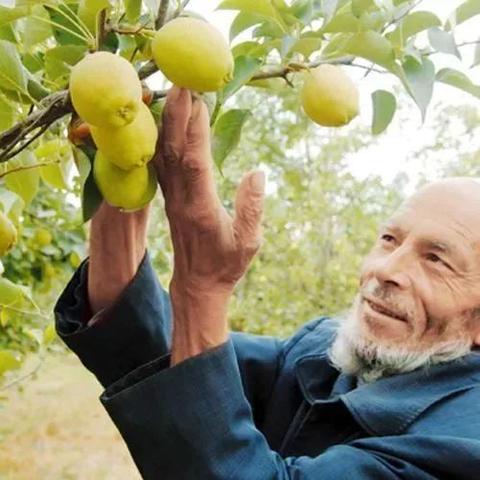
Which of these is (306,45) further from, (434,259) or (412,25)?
(434,259)

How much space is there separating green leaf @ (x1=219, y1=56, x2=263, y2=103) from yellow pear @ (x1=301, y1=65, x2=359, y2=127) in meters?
0.06

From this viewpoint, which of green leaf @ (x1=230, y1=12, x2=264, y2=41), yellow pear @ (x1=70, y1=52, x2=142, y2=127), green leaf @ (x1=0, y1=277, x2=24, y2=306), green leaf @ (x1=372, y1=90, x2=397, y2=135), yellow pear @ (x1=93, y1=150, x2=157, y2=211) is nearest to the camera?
yellow pear @ (x1=70, y1=52, x2=142, y2=127)

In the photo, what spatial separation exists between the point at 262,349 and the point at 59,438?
4.29 metres

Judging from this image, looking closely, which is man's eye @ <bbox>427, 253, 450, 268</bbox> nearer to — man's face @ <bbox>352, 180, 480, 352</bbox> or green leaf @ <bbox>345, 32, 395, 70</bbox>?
man's face @ <bbox>352, 180, 480, 352</bbox>

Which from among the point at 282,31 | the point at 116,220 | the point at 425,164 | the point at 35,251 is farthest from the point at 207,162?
the point at 425,164

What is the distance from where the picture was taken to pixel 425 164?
7.24m

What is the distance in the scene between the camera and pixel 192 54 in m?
0.73

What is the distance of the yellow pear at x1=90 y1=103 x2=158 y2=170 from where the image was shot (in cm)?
76

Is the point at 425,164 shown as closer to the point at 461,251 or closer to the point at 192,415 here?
the point at 461,251

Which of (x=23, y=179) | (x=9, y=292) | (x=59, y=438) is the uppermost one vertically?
(x=23, y=179)

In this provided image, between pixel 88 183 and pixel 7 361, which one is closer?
pixel 88 183

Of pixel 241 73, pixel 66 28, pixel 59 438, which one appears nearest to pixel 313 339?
pixel 241 73

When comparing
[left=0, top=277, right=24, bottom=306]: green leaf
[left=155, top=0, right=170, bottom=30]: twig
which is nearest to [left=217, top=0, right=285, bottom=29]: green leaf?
[left=155, top=0, right=170, bottom=30]: twig

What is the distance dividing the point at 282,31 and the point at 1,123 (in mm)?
340
